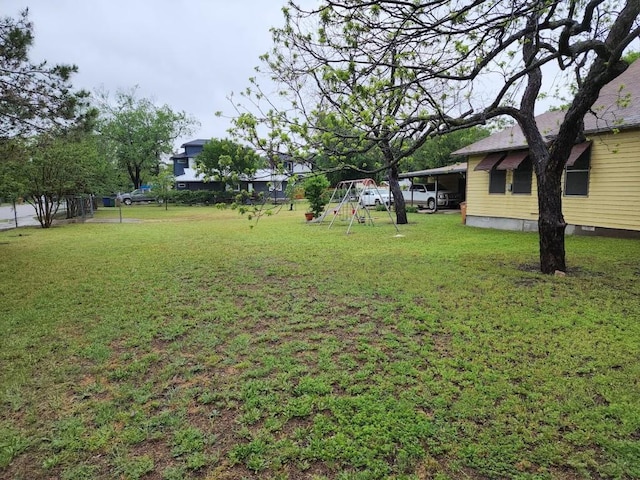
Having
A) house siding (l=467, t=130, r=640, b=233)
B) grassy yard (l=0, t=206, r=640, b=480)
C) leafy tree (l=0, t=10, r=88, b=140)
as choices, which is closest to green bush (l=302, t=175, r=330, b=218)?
house siding (l=467, t=130, r=640, b=233)

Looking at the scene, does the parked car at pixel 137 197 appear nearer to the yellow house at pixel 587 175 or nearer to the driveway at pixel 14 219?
the driveway at pixel 14 219

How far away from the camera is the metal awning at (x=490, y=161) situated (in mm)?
12495

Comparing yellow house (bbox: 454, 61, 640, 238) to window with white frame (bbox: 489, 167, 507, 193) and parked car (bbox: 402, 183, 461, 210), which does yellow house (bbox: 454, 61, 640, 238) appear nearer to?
window with white frame (bbox: 489, 167, 507, 193)

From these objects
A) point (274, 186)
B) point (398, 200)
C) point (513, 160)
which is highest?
point (513, 160)

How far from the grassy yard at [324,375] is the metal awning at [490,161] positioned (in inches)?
267

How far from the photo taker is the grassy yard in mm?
2125

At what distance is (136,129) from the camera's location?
35.2 m

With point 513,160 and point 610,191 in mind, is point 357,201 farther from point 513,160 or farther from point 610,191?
point 610,191

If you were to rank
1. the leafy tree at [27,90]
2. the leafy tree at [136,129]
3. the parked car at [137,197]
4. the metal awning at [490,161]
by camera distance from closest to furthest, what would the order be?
the leafy tree at [27,90], the metal awning at [490,161], the leafy tree at [136,129], the parked car at [137,197]

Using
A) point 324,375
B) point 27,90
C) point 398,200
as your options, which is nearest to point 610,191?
point 398,200

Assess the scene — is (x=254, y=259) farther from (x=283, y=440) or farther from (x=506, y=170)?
(x=506, y=170)

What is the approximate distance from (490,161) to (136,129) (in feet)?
108

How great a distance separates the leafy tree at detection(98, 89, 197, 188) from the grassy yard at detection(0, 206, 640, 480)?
32.4m

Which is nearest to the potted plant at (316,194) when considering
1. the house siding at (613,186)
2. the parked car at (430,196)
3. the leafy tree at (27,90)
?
the parked car at (430,196)
